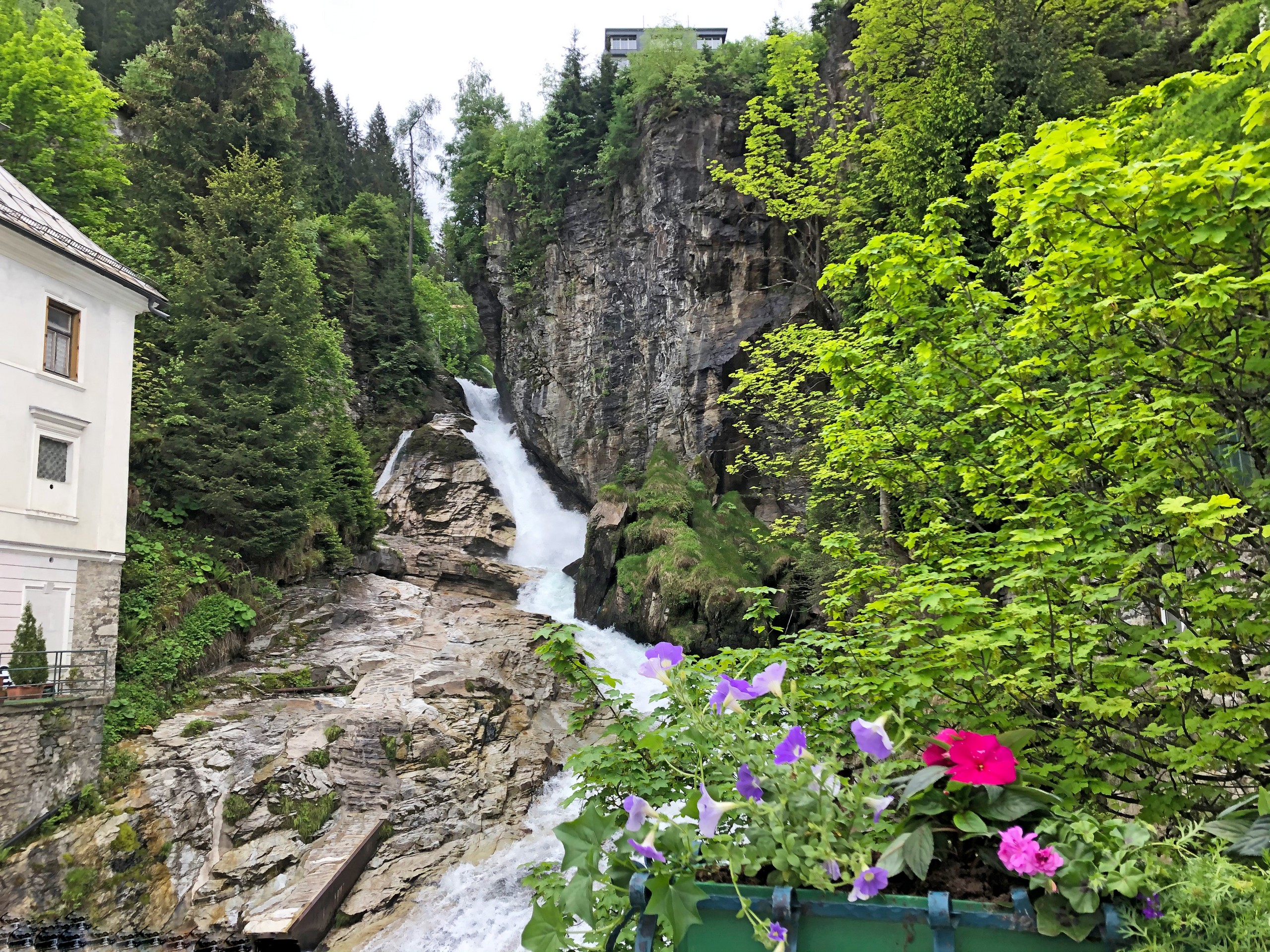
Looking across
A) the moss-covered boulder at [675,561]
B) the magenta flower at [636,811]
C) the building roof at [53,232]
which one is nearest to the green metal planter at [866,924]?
the magenta flower at [636,811]

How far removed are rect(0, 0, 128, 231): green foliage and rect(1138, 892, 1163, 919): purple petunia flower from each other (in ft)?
78.5

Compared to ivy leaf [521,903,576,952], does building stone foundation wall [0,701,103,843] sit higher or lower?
lower

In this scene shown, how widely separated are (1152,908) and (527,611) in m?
20.4

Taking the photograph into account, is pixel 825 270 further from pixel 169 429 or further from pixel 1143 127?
pixel 169 429

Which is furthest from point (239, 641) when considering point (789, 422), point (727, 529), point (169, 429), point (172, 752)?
point (789, 422)

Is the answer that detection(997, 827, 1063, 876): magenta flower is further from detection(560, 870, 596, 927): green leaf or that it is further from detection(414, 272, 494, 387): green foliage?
detection(414, 272, 494, 387): green foliage

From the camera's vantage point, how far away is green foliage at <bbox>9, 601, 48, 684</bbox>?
11109 millimetres

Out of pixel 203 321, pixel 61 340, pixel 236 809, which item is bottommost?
pixel 236 809

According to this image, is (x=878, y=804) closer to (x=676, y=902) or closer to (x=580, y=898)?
(x=676, y=902)

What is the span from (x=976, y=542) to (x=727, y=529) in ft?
52.2

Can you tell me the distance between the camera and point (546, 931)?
69.9 inches

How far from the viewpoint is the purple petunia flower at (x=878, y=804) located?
1694mm

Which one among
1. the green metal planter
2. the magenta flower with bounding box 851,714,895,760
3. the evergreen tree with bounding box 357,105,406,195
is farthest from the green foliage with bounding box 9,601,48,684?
the evergreen tree with bounding box 357,105,406,195

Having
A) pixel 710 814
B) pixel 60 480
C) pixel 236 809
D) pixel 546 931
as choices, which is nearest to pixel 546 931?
pixel 546 931
